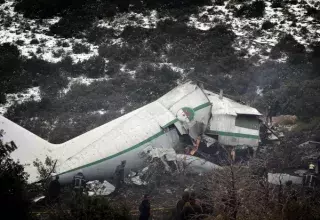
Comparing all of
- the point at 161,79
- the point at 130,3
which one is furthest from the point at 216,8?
the point at 161,79

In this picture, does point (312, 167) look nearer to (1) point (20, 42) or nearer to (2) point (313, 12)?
(1) point (20, 42)

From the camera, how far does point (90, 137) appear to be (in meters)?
12.7

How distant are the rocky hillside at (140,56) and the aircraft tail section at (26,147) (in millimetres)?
3381

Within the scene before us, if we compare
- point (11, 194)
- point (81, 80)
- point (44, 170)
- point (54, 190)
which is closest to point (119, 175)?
point (54, 190)

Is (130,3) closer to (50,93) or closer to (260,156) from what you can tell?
(50,93)

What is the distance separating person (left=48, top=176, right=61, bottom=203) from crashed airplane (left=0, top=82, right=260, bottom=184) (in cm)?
30

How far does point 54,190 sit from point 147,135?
144 inches

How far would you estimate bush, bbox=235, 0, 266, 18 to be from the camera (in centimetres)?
2927

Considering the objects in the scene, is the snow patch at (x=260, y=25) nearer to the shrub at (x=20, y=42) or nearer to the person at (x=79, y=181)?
the shrub at (x=20, y=42)

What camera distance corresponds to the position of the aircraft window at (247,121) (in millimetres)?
14055

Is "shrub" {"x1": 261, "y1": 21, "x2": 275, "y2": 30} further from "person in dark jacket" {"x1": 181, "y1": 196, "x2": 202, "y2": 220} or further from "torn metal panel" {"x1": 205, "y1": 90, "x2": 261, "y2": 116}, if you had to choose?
"person in dark jacket" {"x1": 181, "y1": 196, "x2": 202, "y2": 220}

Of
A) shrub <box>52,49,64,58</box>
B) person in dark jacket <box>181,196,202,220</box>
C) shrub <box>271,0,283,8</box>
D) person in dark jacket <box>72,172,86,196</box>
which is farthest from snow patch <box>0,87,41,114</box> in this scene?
shrub <box>271,0,283,8</box>

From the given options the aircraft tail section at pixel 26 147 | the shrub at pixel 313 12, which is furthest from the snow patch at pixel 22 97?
the shrub at pixel 313 12

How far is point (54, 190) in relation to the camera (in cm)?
1091
